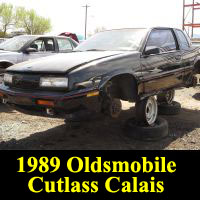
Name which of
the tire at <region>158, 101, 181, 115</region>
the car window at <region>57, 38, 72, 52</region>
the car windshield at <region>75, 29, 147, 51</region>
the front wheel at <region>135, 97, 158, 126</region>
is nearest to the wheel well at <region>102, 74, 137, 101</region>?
the front wheel at <region>135, 97, 158, 126</region>

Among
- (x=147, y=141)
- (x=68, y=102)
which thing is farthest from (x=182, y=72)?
(x=68, y=102)

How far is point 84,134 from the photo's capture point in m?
4.79

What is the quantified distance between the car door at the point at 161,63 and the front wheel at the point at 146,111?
0.65ft

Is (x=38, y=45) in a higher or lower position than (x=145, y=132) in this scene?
higher

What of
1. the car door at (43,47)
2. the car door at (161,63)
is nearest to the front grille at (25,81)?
the car door at (161,63)

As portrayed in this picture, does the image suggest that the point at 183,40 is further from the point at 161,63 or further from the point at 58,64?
the point at 58,64

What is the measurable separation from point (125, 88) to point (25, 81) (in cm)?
144

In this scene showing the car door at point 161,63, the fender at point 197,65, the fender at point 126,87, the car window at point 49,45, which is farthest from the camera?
the car window at point 49,45

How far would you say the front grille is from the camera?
3697mm

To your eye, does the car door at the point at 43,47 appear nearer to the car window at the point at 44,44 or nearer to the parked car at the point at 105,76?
the car window at the point at 44,44

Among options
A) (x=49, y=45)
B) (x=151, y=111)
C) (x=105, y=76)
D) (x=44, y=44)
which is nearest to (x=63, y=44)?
(x=49, y=45)

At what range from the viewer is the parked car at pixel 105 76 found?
3512 mm

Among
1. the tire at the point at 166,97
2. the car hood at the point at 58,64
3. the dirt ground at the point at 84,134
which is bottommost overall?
the dirt ground at the point at 84,134

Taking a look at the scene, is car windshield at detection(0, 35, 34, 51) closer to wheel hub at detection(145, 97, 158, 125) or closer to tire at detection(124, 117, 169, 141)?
wheel hub at detection(145, 97, 158, 125)
